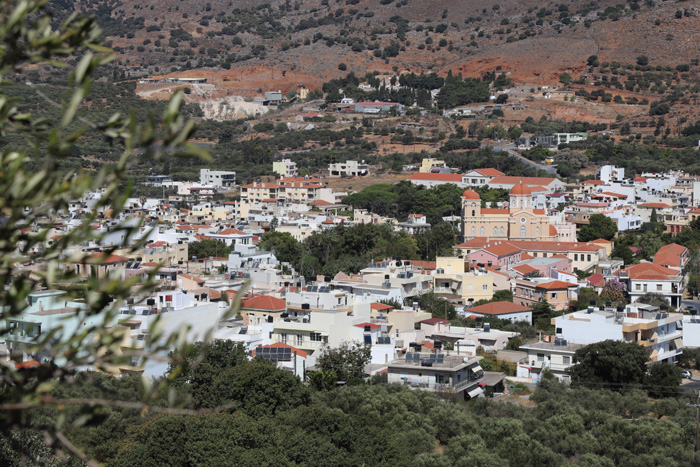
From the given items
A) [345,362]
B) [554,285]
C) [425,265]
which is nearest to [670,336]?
[554,285]

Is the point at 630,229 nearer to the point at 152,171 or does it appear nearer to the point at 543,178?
the point at 543,178

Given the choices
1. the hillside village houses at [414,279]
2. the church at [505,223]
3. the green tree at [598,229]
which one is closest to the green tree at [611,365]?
the hillside village houses at [414,279]

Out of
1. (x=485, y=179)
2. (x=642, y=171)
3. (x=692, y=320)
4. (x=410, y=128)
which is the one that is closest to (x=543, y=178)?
(x=485, y=179)

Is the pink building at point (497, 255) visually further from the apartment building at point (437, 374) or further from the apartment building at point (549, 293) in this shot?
the apartment building at point (437, 374)

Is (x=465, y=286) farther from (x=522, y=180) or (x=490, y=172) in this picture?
(x=490, y=172)

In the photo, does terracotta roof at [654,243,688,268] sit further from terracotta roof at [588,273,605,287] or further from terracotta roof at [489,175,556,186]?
terracotta roof at [489,175,556,186]

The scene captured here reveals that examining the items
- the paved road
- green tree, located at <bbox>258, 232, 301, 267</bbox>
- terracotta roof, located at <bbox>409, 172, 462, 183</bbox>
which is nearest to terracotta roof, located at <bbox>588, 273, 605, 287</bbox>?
green tree, located at <bbox>258, 232, 301, 267</bbox>

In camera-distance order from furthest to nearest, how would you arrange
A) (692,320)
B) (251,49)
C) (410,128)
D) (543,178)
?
(251,49) → (410,128) → (543,178) → (692,320)
